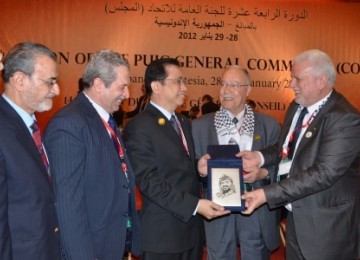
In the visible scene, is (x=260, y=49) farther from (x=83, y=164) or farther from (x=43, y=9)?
(x=83, y=164)

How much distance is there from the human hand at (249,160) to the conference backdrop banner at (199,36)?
7.26m

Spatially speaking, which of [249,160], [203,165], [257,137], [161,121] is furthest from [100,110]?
[257,137]

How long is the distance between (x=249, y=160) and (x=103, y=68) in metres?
1.27

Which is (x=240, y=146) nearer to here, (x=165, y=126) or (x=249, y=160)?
(x=249, y=160)

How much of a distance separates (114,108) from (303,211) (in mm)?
1388

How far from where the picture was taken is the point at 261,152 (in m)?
3.27

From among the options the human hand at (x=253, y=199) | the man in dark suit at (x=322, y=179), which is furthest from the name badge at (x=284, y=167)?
the human hand at (x=253, y=199)

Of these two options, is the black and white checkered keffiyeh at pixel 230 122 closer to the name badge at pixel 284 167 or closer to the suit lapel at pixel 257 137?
the suit lapel at pixel 257 137

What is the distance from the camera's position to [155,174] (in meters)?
2.81

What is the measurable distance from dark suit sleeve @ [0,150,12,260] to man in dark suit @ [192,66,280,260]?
1824 millimetres

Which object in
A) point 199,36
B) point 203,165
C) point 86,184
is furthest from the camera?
point 199,36

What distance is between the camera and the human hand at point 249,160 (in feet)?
10.3

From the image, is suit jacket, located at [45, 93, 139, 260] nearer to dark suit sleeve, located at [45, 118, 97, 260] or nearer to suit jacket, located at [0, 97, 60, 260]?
dark suit sleeve, located at [45, 118, 97, 260]

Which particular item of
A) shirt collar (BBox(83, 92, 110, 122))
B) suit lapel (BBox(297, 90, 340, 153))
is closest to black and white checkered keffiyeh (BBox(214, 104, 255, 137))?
suit lapel (BBox(297, 90, 340, 153))
